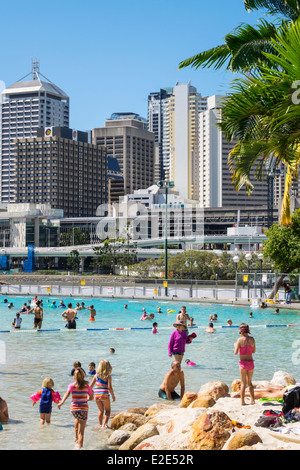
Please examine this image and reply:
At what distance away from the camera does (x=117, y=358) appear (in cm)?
2408

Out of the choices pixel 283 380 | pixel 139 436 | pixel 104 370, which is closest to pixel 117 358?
pixel 283 380

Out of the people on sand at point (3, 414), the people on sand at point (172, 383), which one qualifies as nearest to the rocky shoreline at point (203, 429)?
the people on sand at point (172, 383)

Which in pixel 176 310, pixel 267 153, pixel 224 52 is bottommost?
pixel 176 310

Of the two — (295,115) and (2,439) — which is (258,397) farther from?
(295,115)

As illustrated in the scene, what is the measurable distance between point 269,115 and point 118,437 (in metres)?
6.63

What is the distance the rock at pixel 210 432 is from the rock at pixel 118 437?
74.2 inches

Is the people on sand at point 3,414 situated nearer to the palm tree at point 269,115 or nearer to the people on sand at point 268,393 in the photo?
the people on sand at point 268,393

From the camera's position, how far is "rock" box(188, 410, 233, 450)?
32.9 ft

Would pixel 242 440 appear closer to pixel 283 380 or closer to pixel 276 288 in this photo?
pixel 283 380

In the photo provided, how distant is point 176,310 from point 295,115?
38184 millimetres

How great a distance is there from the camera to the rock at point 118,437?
38.9 feet

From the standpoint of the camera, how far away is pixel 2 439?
12.4m

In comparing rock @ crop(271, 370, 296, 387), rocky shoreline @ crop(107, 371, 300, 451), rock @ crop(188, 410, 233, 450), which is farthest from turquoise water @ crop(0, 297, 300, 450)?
rock @ crop(271, 370, 296, 387)
